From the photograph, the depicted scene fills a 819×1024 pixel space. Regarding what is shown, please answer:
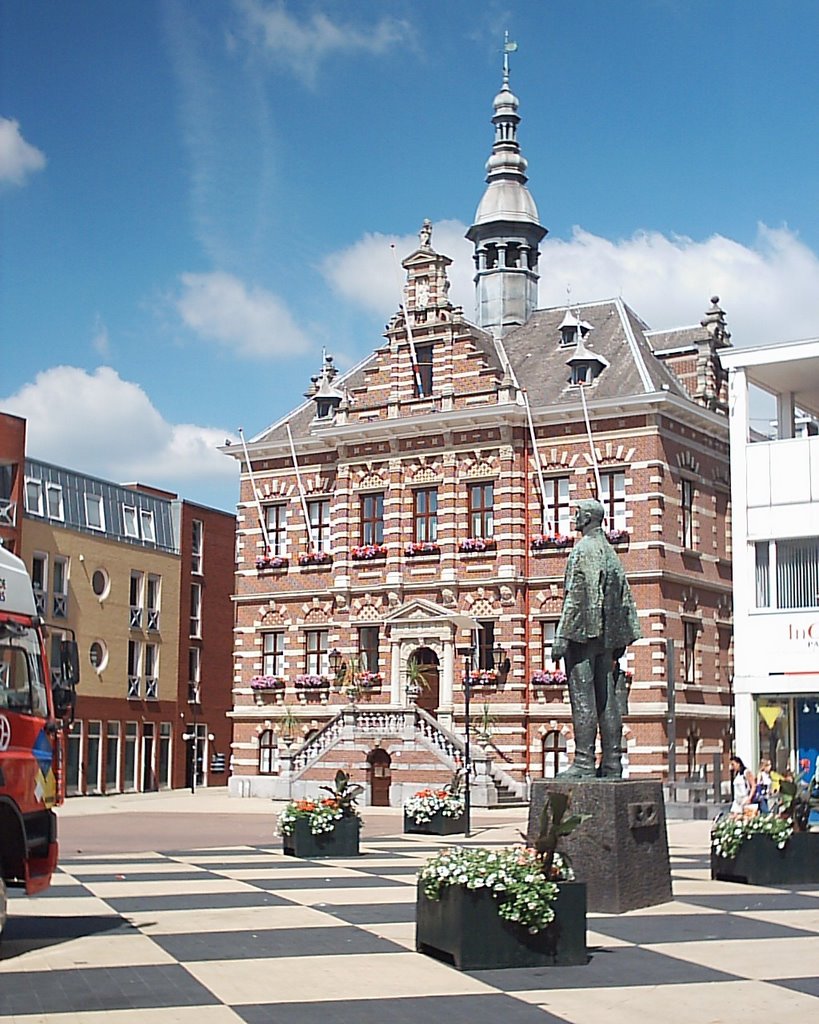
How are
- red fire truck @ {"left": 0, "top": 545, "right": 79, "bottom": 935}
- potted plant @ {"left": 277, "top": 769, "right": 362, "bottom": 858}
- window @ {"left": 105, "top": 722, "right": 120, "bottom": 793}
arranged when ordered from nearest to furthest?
red fire truck @ {"left": 0, "top": 545, "right": 79, "bottom": 935} < potted plant @ {"left": 277, "top": 769, "right": 362, "bottom": 858} < window @ {"left": 105, "top": 722, "right": 120, "bottom": 793}

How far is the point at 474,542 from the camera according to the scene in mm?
45469

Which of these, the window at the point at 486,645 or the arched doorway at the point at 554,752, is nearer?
the arched doorway at the point at 554,752

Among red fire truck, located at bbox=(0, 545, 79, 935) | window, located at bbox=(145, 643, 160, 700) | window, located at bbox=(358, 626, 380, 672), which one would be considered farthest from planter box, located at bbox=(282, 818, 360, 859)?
window, located at bbox=(145, 643, 160, 700)

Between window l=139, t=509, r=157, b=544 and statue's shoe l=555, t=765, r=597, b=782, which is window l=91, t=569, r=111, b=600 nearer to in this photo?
window l=139, t=509, r=157, b=544

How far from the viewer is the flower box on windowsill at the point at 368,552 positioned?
47.5 meters

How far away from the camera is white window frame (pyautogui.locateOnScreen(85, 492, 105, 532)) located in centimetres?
5472

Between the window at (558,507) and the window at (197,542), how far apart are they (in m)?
21.1

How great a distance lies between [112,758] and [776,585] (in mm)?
28890

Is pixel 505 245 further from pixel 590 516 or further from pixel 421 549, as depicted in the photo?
pixel 590 516

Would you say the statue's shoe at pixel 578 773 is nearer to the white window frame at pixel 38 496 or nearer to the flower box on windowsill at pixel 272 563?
the flower box on windowsill at pixel 272 563

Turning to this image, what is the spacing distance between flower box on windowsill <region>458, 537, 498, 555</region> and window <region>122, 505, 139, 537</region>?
17.1m

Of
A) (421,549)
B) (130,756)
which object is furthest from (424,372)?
(130,756)

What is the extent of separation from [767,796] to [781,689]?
40.4 feet

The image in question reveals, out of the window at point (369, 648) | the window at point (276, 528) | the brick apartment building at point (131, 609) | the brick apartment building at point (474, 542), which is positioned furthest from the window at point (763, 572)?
the brick apartment building at point (131, 609)
